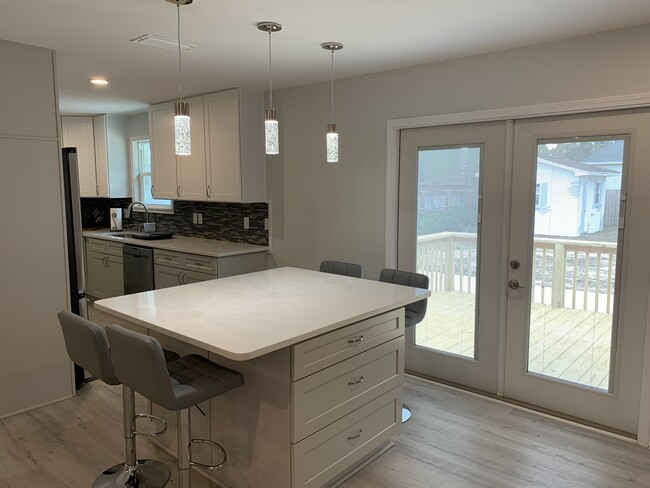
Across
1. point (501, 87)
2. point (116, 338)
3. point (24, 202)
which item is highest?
point (501, 87)

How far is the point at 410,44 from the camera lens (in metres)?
3.06

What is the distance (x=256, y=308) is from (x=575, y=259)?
2005 mm

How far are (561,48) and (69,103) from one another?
4.88m

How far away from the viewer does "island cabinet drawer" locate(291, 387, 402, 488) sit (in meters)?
2.15

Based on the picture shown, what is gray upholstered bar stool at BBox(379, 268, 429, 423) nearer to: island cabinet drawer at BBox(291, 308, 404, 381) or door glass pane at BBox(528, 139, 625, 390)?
island cabinet drawer at BBox(291, 308, 404, 381)

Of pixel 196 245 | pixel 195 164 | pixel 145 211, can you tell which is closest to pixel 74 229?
pixel 196 245

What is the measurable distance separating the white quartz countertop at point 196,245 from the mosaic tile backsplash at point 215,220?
0.28 feet

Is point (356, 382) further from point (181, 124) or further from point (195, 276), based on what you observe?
point (195, 276)

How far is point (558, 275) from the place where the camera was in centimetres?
312

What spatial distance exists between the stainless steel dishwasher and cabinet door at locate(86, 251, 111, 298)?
0.48 m

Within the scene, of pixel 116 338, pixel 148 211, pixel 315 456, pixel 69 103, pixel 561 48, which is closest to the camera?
pixel 116 338

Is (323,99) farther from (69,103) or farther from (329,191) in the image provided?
(69,103)

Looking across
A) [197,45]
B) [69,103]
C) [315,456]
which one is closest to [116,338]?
[315,456]

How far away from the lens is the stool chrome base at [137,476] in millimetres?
2385
